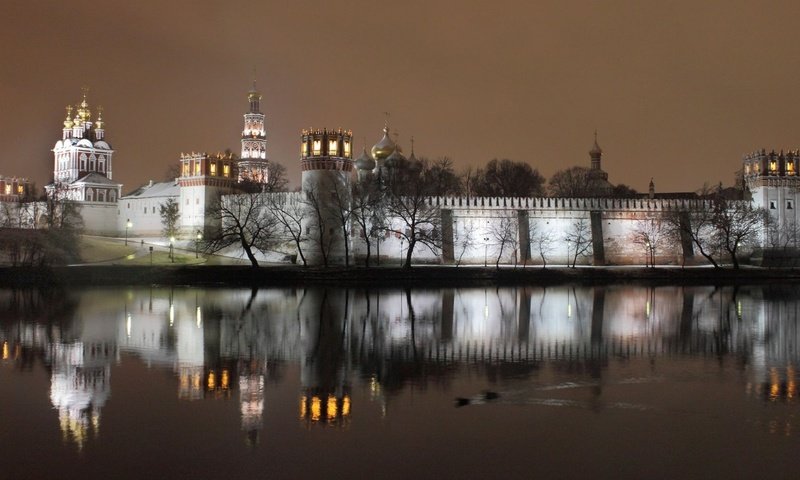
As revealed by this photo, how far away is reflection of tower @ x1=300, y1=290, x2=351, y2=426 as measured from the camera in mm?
11055

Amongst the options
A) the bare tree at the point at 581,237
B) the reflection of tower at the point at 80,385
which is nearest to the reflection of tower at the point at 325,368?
the reflection of tower at the point at 80,385

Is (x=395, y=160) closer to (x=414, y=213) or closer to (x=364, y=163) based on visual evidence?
(x=364, y=163)

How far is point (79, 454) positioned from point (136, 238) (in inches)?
2049

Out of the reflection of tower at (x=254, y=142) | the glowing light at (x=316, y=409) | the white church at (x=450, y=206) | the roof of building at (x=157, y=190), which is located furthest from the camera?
the reflection of tower at (x=254, y=142)

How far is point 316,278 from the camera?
39125 millimetres

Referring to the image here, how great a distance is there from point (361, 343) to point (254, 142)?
73.0 m

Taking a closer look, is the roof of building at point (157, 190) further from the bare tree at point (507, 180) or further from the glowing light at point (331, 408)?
the glowing light at point (331, 408)

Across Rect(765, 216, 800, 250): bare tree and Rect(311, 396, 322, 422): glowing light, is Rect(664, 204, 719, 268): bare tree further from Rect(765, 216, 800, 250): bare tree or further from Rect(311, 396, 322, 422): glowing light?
Rect(311, 396, 322, 422): glowing light

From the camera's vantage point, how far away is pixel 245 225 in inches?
1734

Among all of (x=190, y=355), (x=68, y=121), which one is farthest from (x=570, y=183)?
(x=190, y=355)

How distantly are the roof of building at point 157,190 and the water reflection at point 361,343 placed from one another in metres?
28.5

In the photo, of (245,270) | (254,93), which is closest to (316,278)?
(245,270)

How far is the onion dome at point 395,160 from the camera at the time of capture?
5325 cm

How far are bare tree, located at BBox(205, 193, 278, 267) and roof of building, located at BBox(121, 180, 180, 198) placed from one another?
25.4 ft
